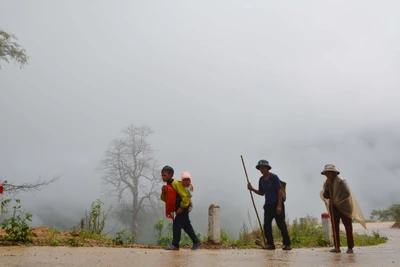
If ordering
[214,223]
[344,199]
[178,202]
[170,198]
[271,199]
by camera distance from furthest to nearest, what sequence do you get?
[214,223] → [271,199] → [178,202] → [170,198] → [344,199]

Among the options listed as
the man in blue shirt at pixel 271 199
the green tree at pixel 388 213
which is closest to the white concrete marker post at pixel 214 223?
the man in blue shirt at pixel 271 199

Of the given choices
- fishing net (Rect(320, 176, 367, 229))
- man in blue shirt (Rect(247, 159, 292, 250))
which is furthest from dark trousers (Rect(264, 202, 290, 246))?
fishing net (Rect(320, 176, 367, 229))

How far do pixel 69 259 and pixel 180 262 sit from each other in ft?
5.03

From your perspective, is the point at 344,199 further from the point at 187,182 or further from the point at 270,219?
the point at 187,182

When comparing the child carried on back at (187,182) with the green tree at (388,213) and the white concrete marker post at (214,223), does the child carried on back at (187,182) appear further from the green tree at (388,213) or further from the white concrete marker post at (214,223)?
the green tree at (388,213)

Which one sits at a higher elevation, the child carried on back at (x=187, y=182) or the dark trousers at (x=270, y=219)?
the child carried on back at (x=187, y=182)

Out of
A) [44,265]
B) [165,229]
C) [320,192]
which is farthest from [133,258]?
[165,229]

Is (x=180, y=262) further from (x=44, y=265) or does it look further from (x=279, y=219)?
(x=279, y=219)

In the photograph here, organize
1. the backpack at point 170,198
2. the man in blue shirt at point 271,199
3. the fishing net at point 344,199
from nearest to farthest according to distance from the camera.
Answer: the fishing net at point 344,199 → the backpack at point 170,198 → the man in blue shirt at point 271,199

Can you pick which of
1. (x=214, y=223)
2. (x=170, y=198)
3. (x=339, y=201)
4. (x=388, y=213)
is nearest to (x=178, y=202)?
(x=170, y=198)

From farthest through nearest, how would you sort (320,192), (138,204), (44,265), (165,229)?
(138,204), (165,229), (320,192), (44,265)

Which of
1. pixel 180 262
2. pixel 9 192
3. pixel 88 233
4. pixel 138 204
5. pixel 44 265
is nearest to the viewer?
pixel 44 265

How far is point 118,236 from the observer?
8281mm

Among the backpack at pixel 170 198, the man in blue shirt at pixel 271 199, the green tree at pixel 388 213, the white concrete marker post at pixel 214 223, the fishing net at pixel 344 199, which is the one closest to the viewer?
the fishing net at pixel 344 199
